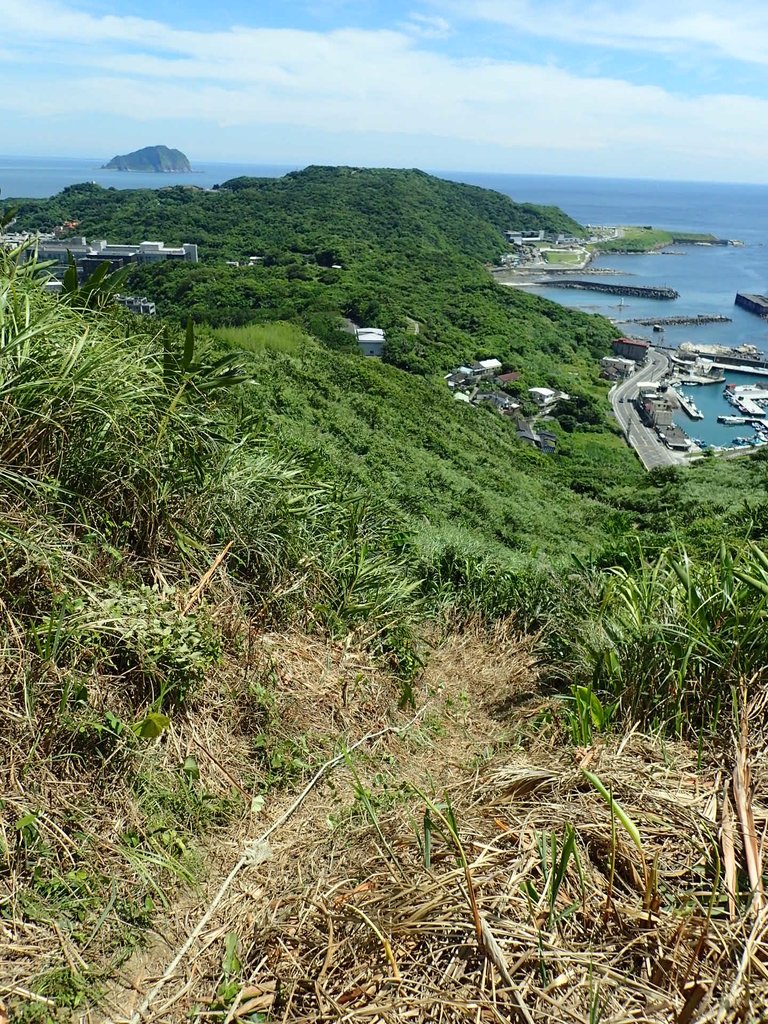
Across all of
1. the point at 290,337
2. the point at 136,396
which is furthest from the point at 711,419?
the point at 136,396

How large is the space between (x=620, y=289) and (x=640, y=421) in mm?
33481

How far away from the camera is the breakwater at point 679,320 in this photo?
162ft

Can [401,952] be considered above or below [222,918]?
above

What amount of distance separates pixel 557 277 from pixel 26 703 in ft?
220

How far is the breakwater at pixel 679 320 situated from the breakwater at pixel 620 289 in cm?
620

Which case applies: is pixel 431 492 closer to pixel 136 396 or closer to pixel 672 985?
pixel 136 396

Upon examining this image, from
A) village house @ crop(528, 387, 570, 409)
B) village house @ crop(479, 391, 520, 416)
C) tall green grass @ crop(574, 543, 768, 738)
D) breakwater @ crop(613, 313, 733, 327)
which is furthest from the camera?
breakwater @ crop(613, 313, 733, 327)

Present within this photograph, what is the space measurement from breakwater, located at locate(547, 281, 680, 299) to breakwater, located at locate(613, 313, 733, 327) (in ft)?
20.3

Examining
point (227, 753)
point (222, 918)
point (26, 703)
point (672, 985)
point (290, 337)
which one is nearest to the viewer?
point (672, 985)

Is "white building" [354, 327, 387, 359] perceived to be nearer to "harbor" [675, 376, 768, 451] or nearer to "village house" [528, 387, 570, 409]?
"village house" [528, 387, 570, 409]

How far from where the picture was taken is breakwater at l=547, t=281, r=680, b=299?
190ft

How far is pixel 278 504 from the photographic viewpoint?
3.09m

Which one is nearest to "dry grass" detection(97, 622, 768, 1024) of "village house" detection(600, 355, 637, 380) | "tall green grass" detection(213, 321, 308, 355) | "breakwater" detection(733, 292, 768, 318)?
"tall green grass" detection(213, 321, 308, 355)

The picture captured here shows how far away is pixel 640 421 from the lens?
30672 millimetres
